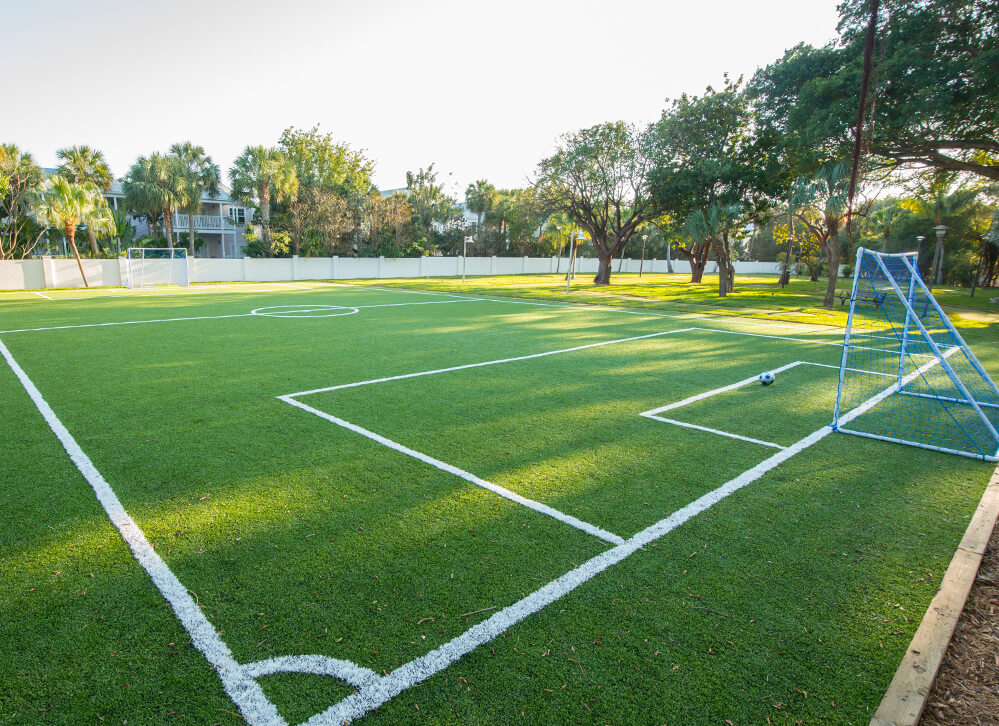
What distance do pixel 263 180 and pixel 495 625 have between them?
129 feet

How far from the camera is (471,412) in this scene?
6.62 m

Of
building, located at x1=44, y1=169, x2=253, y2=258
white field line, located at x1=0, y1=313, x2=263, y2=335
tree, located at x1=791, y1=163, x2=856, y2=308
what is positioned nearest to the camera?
white field line, located at x1=0, y1=313, x2=263, y2=335

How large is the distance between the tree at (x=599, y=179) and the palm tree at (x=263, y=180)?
1744 centimetres

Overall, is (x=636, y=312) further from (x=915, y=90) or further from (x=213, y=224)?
(x=213, y=224)

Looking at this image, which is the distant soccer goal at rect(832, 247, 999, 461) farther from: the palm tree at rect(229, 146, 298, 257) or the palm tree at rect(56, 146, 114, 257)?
the palm tree at rect(56, 146, 114, 257)

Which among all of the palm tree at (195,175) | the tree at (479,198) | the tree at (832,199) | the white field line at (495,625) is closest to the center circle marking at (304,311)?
the white field line at (495,625)

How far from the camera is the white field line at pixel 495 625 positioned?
2303 mm

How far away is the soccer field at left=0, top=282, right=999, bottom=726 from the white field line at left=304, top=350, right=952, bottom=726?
16 millimetres

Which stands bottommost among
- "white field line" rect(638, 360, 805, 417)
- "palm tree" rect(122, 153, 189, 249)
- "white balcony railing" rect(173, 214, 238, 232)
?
"white field line" rect(638, 360, 805, 417)

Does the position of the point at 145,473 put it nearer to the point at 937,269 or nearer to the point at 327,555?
the point at 327,555

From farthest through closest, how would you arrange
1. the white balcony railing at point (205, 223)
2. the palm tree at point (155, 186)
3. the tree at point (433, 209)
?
the tree at point (433, 209) < the white balcony railing at point (205, 223) < the palm tree at point (155, 186)

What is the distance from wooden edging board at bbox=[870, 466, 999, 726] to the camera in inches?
92.4

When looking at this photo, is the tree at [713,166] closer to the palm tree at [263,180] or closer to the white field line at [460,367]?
the white field line at [460,367]

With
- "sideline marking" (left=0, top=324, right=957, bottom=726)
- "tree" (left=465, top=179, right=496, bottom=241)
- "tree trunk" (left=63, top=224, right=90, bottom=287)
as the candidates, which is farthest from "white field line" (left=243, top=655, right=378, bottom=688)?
"tree" (left=465, top=179, right=496, bottom=241)
